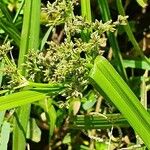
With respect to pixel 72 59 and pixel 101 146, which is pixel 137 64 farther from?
pixel 72 59

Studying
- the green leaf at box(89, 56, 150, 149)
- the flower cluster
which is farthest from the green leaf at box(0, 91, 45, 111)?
the green leaf at box(89, 56, 150, 149)

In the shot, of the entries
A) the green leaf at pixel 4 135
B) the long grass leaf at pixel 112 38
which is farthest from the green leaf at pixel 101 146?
the green leaf at pixel 4 135

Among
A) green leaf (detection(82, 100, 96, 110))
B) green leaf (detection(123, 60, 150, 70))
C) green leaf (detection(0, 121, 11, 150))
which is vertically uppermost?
green leaf (detection(123, 60, 150, 70))

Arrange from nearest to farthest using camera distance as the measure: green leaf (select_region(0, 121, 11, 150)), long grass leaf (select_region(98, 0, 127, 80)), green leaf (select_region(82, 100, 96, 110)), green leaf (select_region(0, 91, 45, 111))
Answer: green leaf (select_region(0, 91, 45, 111)), green leaf (select_region(0, 121, 11, 150)), long grass leaf (select_region(98, 0, 127, 80)), green leaf (select_region(82, 100, 96, 110))

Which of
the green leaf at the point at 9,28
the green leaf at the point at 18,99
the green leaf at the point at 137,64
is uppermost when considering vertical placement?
the green leaf at the point at 9,28

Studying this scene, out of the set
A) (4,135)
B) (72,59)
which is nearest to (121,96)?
(72,59)

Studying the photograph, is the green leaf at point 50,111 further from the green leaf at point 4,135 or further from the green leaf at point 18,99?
the green leaf at point 18,99

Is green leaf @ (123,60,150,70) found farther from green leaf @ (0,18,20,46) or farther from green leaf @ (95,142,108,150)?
green leaf @ (0,18,20,46)
